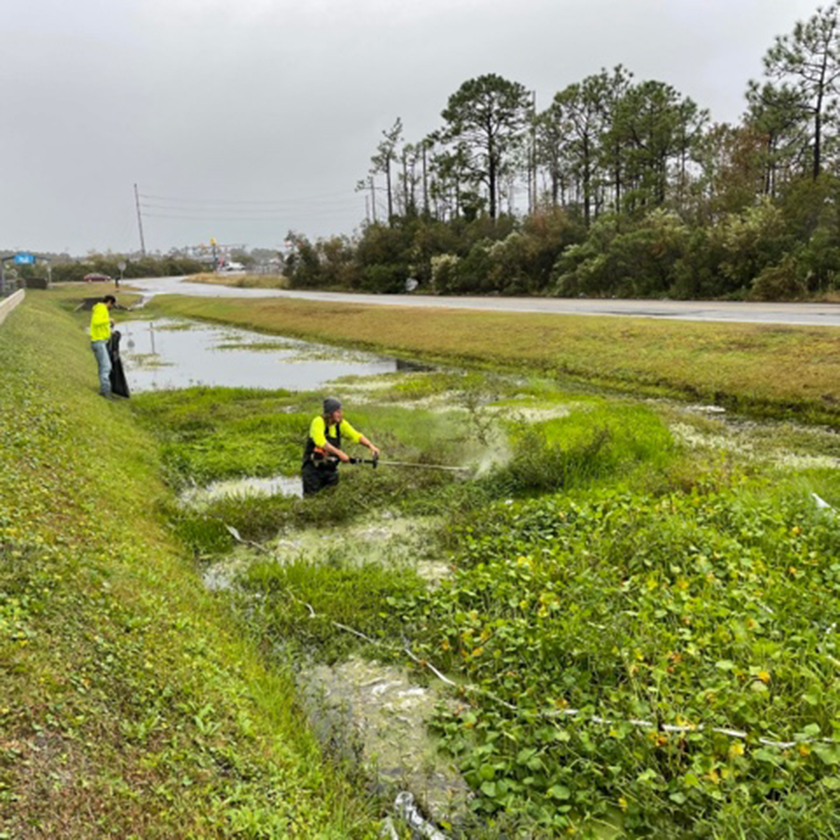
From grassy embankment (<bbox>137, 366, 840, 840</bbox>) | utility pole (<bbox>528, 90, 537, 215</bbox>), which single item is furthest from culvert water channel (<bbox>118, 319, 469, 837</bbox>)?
utility pole (<bbox>528, 90, 537, 215</bbox>)

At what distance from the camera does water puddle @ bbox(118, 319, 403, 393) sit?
20.2 m

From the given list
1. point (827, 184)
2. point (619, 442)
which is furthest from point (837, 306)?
point (619, 442)

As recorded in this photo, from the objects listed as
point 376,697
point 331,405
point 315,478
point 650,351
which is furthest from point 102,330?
point 650,351

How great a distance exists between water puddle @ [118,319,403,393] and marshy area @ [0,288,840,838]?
9.20 metres

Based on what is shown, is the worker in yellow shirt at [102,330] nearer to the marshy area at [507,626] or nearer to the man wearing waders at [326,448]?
the marshy area at [507,626]

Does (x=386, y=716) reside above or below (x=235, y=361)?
below

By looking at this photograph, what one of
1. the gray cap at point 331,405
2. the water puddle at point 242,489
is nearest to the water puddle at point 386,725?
the gray cap at point 331,405

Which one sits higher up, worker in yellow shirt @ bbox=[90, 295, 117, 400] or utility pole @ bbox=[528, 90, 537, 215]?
utility pole @ bbox=[528, 90, 537, 215]

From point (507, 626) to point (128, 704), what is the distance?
2.73 metres

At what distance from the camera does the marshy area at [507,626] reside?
11.8ft

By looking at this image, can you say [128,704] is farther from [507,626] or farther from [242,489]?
[242,489]

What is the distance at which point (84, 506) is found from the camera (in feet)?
21.9

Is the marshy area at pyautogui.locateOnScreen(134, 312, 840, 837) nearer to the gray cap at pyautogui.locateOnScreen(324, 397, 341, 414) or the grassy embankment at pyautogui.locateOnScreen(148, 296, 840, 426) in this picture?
the gray cap at pyautogui.locateOnScreen(324, 397, 341, 414)

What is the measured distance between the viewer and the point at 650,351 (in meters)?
17.8
